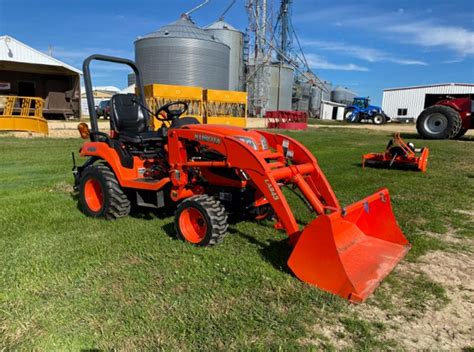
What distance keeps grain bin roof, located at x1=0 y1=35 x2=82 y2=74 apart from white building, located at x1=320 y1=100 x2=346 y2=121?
121 ft

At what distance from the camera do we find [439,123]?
14.9 m

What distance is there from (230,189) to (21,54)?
26048 millimetres

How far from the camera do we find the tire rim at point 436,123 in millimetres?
14703

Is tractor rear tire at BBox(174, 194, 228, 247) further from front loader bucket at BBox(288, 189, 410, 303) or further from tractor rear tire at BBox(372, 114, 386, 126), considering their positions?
tractor rear tire at BBox(372, 114, 386, 126)

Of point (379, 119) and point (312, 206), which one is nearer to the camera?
point (312, 206)

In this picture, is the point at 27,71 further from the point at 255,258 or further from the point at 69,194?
the point at 255,258

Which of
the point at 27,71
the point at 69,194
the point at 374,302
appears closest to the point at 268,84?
the point at 27,71

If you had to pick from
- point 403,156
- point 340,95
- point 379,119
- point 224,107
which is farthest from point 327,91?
point 403,156

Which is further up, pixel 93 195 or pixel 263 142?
pixel 263 142

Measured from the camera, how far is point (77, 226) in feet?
14.8

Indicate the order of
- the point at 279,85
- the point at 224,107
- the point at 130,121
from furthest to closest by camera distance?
the point at 279,85 → the point at 224,107 → the point at 130,121

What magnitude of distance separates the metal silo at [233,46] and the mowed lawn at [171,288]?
40.9 metres

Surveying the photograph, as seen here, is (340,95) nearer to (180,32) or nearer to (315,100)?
(315,100)

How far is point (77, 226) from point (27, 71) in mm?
27818
